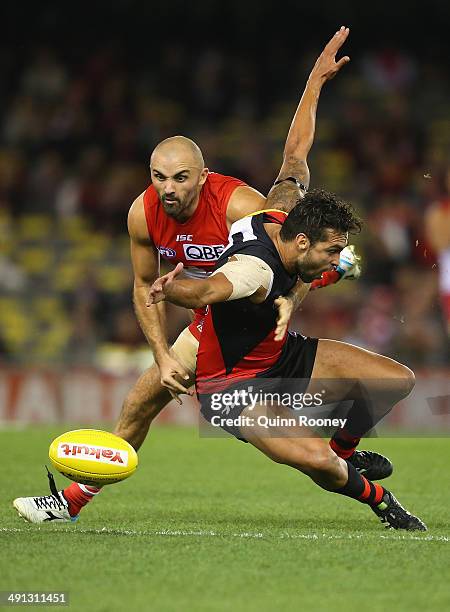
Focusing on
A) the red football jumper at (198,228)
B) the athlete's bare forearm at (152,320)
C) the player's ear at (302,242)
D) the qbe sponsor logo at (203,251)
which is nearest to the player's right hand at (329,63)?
the red football jumper at (198,228)

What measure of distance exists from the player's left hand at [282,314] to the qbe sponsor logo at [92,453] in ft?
3.83

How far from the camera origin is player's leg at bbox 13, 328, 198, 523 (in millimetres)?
6738

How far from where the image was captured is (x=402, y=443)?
40.5 ft

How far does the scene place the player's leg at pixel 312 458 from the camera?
6027 mm

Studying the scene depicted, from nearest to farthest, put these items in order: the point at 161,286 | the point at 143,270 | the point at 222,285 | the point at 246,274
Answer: the point at 161,286 → the point at 222,285 → the point at 246,274 → the point at 143,270

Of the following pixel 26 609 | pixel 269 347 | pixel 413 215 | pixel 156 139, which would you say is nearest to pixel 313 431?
pixel 269 347

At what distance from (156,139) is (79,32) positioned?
2883 mm

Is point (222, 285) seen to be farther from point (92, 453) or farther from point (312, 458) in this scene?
point (92, 453)

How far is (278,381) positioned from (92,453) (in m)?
1.09

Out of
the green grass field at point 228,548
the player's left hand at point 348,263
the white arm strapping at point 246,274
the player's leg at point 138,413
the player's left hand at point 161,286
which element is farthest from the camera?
the player's left hand at point 348,263

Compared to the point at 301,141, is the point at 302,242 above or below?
→ below

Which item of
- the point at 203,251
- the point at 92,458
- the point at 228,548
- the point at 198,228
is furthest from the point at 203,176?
the point at 228,548

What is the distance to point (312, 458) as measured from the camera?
6020 mm

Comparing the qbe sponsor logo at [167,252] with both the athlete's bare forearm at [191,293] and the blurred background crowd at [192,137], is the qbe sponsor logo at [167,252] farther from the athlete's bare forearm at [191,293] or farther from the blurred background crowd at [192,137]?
the blurred background crowd at [192,137]
